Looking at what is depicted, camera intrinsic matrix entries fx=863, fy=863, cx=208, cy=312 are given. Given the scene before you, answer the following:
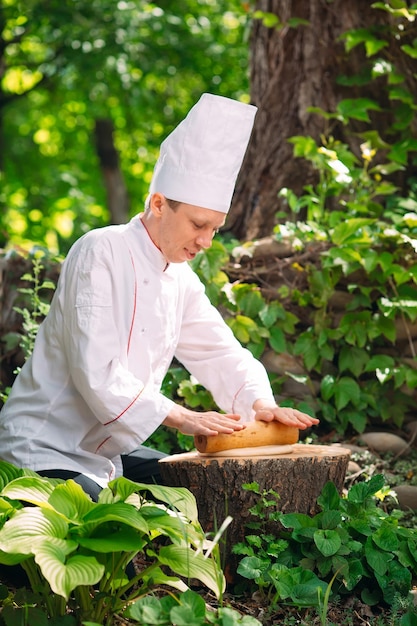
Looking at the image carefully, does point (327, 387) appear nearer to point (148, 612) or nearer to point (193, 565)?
point (193, 565)

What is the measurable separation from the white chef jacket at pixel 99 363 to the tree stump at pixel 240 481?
23 cm

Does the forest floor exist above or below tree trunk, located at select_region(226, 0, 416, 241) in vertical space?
below

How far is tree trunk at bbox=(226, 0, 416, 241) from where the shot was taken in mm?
5254

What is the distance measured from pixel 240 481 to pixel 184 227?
89 cm

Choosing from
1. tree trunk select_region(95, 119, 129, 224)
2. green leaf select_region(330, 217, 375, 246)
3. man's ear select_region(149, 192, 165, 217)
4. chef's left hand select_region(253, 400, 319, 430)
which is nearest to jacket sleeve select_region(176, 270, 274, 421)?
chef's left hand select_region(253, 400, 319, 430)

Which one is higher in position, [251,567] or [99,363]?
[99,363]

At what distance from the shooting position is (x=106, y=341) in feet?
9.31

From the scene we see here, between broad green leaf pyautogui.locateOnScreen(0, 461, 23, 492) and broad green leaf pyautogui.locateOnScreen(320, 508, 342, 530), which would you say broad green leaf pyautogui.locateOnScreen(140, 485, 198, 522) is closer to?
broad green leaf pyautogui.locateOnScreen(0, 461, 23, 492)

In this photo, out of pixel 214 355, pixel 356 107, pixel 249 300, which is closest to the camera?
pixel 214 355

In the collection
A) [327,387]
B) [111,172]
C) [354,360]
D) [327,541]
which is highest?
[327,541]

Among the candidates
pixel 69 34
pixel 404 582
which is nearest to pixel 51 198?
pixel 69 34

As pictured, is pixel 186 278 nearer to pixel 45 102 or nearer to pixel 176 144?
pixel 176 144

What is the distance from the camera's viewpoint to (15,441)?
2934 mm

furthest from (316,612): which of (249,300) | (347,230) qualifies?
(347,230)
